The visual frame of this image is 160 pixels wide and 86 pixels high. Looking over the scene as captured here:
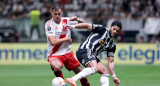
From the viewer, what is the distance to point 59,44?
9750 millimetres

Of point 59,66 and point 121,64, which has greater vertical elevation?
point 59,66

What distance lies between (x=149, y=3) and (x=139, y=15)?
3.48 feet

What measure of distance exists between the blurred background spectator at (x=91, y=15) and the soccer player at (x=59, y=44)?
36.2 feet

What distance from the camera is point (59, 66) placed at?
9.65 metres

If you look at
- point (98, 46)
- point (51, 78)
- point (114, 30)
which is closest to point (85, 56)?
point (98, 46)

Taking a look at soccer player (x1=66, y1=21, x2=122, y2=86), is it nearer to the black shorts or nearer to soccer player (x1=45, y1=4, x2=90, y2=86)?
the black shorts

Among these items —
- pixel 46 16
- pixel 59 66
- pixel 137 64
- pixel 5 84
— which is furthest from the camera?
pixel 46 16

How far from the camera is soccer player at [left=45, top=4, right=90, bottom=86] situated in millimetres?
9539

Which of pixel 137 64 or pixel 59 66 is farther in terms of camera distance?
pixel 137 64

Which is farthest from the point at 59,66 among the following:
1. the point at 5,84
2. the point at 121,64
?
the point at 121,64

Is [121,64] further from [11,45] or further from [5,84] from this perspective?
[5,84]

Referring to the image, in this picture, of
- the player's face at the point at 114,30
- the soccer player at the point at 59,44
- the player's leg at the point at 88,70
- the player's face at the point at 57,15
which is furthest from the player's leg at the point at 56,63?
the player's face at the point at 114,30

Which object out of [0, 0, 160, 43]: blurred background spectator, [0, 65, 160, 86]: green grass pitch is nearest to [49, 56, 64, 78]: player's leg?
[0, 65, 160, 86]: green grass pitch

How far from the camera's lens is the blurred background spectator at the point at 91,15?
2117cm
